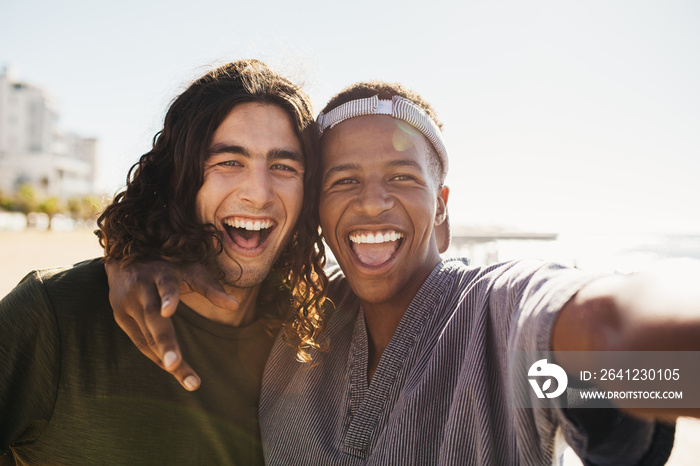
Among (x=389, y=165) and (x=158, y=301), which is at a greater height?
(x=389, y=165)

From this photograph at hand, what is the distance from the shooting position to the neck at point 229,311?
2252mm

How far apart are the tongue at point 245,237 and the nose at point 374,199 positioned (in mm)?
634

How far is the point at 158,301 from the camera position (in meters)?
1.53

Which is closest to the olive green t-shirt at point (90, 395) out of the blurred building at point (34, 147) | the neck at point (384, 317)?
the neck at point (384, 317)

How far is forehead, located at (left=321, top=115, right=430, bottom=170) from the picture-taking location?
2.39m

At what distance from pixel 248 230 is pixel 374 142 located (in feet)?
2.96

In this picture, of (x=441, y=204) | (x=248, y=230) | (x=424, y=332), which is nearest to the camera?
(x=424, y=332)

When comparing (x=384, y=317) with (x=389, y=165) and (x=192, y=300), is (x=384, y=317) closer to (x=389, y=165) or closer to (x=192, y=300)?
(x=389, y=165)

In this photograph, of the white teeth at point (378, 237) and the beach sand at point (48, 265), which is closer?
the white teeth at point (378, 237)

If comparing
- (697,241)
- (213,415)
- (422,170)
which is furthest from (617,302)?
(697,241)

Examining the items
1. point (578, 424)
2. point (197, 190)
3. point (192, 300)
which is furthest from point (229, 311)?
point (578, 424)

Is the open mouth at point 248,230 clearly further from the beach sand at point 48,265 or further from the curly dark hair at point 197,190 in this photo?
the beach sand at point 48,265

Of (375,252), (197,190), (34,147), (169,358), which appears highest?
(197,190)

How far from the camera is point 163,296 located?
57.6 inches
